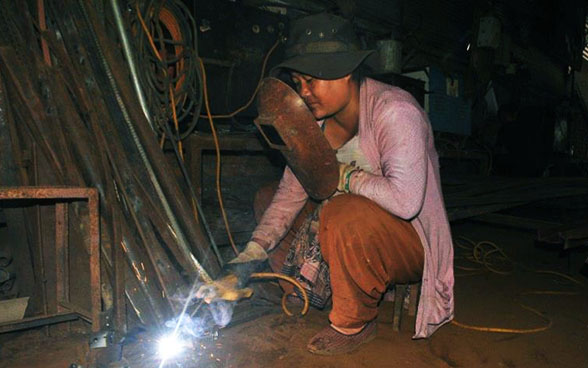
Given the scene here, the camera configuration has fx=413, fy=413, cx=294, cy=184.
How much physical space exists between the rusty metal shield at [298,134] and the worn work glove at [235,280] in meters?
0.46

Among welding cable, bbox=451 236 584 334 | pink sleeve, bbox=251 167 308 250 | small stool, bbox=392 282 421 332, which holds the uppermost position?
pink sleeve, bbox=251 167 308 250

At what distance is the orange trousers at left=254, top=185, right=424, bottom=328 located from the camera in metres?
1.88

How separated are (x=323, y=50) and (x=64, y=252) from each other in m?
1.57

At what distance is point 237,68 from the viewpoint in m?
3.74

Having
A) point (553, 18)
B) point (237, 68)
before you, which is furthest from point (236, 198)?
point (553, 18)

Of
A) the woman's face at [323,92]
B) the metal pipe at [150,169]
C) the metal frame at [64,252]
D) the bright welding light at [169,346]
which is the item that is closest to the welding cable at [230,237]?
the metal pipe at [150,169]

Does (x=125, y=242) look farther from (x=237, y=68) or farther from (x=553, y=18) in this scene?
(x=553, y=18)

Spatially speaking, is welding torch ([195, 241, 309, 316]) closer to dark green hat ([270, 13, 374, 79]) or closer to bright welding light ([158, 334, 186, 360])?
bright welding light ([158, 334, 186, 360])

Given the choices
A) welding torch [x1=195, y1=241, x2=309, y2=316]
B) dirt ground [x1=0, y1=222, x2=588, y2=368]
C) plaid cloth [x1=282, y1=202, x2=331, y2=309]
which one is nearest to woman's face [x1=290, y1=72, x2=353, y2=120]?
plaid cloth [x1=282, y1=202, x2=331, y2=309]

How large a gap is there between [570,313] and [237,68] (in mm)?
3139

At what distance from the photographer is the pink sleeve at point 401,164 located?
1.84m

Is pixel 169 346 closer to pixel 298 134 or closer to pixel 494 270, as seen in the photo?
pixel 298 134

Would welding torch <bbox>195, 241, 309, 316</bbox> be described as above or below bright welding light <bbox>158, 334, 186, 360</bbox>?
above

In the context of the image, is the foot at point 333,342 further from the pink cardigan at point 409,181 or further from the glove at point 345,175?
the glove at point 345,175
